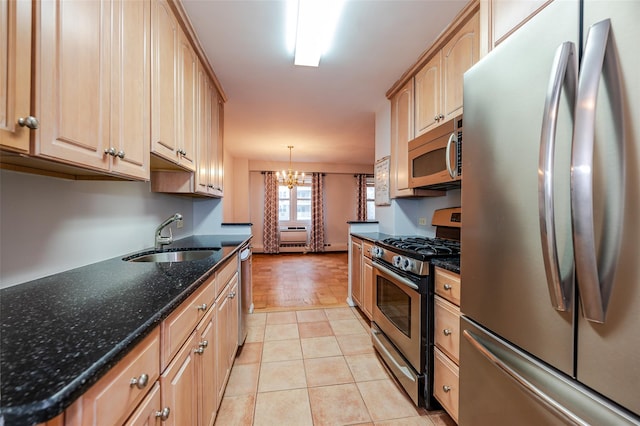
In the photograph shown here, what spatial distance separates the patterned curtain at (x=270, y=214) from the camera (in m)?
6.77

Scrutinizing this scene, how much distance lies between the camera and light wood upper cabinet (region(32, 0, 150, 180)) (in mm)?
715

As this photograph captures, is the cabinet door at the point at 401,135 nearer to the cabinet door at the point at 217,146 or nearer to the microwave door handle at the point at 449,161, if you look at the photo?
the microwave door handle at the point at 449,161

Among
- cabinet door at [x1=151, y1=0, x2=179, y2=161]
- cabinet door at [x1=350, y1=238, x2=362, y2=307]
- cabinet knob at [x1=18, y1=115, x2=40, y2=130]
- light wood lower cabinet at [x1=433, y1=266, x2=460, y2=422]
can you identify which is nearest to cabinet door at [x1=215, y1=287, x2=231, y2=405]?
cabinet door at [x1=151, y1=0, x2=179, y2=161]

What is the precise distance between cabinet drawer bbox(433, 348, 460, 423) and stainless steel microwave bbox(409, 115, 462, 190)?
1098 mm

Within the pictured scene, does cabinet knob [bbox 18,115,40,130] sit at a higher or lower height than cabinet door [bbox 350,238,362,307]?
higher

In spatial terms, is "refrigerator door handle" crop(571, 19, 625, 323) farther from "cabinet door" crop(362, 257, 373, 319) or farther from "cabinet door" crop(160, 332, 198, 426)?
"cabinet door" crop(362, 257, 373, 319)

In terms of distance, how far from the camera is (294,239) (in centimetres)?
691

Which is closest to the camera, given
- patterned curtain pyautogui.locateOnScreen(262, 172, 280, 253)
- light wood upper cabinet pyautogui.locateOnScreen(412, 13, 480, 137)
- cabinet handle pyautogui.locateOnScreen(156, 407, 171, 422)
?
cabinet handle pyautogui.locateOnScreen(156, 407, 171, 422)

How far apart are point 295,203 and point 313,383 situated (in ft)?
18.4

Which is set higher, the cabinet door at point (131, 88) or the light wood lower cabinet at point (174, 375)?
the cabinet door at point (131, 88)

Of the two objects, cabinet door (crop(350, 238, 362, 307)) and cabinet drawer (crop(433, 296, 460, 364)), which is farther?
cabinet door (crop(350, 238, 362, 307))

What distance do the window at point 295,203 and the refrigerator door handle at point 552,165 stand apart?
651cm

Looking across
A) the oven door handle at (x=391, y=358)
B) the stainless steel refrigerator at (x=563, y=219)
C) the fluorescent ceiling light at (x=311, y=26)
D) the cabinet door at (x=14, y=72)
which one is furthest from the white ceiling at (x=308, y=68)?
the oven door handle at (x=391, y=358)

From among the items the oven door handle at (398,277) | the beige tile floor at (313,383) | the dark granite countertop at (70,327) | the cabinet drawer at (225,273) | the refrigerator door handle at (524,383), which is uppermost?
the dark granite countertop at (70,327)
